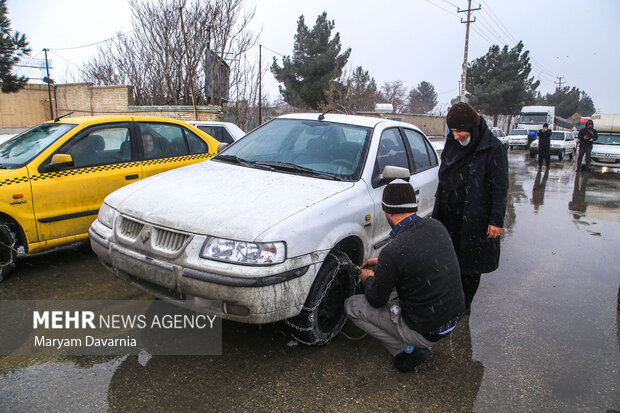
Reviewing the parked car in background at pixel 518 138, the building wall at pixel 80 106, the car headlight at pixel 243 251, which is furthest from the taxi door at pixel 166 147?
the parked car in background at pixel 518 138

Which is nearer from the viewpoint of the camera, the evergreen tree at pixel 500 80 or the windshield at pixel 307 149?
the windshield at pixel 307 149

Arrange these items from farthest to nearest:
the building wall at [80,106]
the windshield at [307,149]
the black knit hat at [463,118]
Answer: the building wall at [80,106]
the windshield at [307,149]
the black knit hat at [463,118]

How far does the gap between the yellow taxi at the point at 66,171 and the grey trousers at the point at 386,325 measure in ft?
9.90

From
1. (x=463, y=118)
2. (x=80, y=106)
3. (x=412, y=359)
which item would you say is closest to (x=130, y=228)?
(x=412, y=359)

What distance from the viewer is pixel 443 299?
2436mm

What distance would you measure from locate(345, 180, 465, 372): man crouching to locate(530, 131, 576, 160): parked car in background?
68.3ft

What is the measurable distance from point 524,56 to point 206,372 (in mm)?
50013

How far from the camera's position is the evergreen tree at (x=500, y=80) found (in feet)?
138

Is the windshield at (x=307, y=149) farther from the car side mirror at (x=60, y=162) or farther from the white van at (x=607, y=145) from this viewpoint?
the white van at (x=607, y=145)

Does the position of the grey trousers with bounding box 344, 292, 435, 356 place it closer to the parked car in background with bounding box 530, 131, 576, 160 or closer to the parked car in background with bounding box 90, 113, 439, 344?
the parked car in background with bounding box 90, 113, 439, 344

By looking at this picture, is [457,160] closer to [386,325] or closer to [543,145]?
[386,325]

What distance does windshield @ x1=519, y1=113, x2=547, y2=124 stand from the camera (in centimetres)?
3016

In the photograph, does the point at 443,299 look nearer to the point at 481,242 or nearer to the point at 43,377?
the point at 481,242

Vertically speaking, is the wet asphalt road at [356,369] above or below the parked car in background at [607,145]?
below
